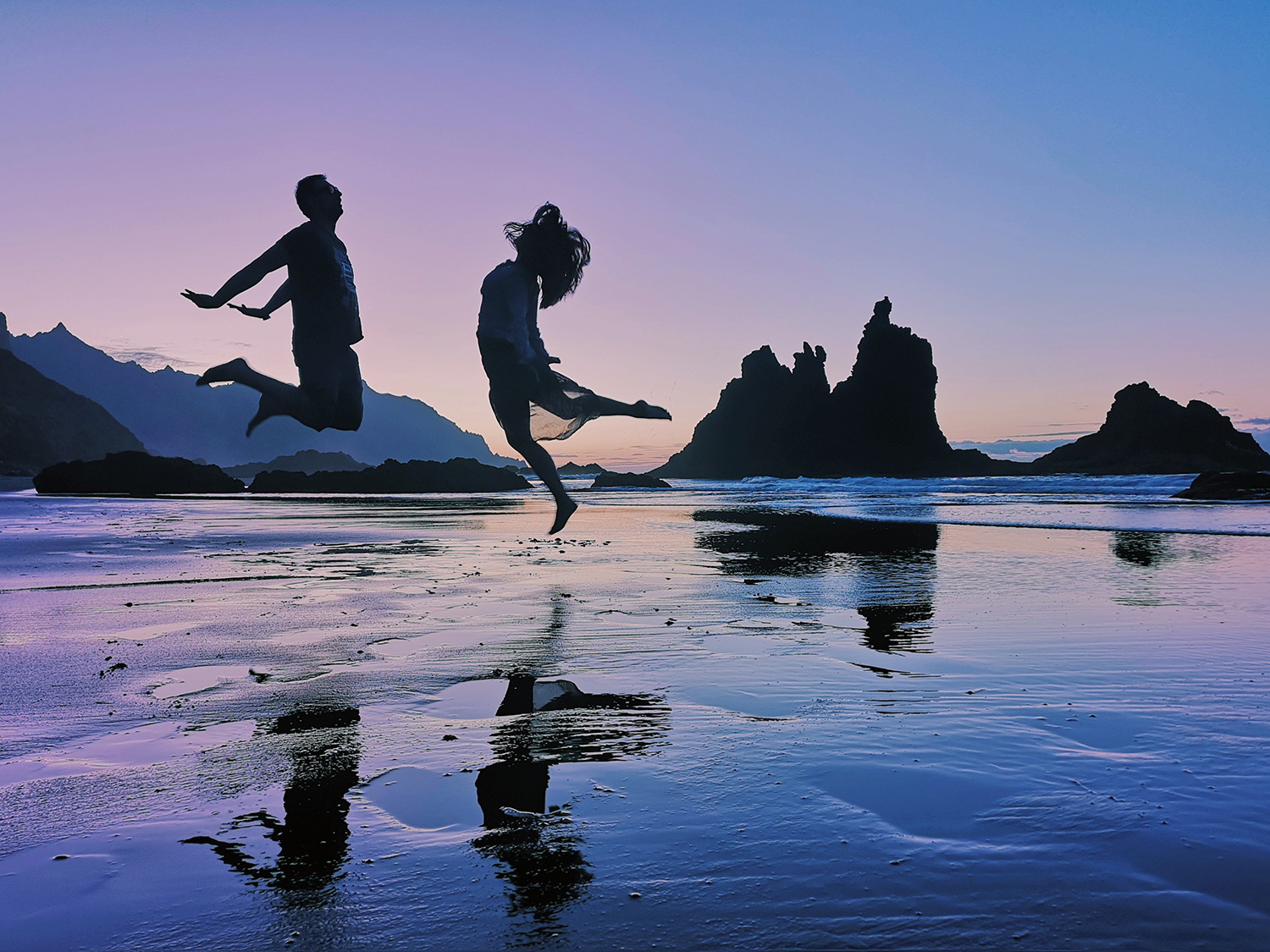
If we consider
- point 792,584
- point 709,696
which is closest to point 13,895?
point 709,696

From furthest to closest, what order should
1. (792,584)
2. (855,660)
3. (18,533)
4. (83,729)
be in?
1. (18,533)
2. (792,584)
3. (855,660)
4. (83,729)

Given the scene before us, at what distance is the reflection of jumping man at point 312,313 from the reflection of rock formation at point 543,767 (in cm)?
270

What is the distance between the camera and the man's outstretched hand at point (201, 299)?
487 centimetres

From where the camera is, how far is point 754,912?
58.8 inches

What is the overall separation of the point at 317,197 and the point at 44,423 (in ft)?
356

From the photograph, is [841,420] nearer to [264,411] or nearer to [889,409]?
[889,409]

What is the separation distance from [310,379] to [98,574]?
3532 millimetres

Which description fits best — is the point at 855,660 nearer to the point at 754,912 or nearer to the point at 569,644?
the point at 569,644

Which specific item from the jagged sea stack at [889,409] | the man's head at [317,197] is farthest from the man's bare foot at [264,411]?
the jagged sea stack at [889,409]

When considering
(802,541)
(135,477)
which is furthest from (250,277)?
(135,477)

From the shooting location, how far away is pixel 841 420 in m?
118

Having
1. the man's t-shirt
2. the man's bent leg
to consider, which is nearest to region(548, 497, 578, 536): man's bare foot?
the man's bent leg

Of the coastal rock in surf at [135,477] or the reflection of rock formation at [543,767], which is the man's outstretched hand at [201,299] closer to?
the reflection of rock formation at [543,767]

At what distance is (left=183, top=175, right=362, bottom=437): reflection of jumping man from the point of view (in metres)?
5.08
